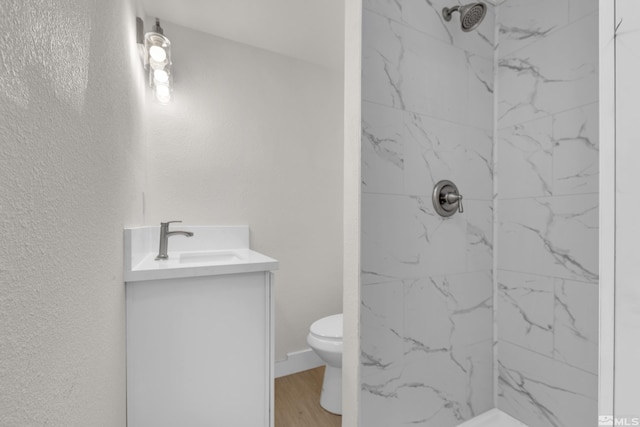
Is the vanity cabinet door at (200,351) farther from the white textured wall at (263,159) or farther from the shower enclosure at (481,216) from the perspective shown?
the white textured wall at (263,159)

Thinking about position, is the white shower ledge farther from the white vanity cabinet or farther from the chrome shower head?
the chrome shower head

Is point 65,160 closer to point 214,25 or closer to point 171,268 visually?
point 171,268

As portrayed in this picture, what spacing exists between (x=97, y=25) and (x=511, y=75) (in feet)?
5.70

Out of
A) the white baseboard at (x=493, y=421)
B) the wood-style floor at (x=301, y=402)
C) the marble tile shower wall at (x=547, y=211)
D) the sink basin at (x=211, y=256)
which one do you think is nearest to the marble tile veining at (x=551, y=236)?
the marble tile shower wall at (x=547, y=211)

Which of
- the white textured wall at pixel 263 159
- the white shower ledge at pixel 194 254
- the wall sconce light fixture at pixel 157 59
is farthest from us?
the white textured wall at pixel 263 159

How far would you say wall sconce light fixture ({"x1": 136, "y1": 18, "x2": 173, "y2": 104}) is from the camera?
1531 millimetres

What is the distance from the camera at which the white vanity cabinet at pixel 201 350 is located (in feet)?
3.67

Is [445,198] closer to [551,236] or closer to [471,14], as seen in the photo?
[551,236]

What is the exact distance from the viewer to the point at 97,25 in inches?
30.5

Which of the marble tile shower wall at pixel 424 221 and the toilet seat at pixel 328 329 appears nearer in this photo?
the marble tile shower wall at pixel 424 221

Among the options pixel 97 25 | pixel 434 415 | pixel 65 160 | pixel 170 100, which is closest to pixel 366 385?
pixel 434 415

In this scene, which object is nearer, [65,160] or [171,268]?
[65,160]
